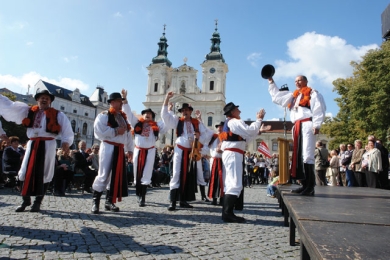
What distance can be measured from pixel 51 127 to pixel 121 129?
1.18 metres

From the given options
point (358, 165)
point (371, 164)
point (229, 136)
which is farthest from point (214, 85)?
point (229, 136)

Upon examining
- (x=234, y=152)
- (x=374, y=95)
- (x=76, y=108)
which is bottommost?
(x=234, y=152)

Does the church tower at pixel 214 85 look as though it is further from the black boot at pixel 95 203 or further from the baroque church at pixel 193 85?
the black boot at pixel 95 203

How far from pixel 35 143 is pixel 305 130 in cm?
445

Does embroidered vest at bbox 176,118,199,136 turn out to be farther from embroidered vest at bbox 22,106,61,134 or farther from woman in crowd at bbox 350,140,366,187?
woman in crowd at bbox 350,140,366,187

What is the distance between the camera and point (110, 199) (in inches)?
221

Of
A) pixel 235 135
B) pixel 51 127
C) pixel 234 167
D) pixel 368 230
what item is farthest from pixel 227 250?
pixel 51 127

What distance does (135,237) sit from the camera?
3629 mm

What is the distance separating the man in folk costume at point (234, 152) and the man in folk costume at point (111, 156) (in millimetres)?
1891

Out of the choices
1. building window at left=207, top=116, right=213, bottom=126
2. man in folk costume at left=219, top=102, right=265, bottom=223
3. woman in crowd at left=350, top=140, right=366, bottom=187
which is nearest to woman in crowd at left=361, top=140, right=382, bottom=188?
woman in crowd at left=350, top=140, right=366, bottom=187

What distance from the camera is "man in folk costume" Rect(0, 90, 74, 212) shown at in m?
5.14

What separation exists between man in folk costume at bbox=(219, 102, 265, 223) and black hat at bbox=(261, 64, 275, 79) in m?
0.69

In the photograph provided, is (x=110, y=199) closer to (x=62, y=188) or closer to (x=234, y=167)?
(x=234, y=167)

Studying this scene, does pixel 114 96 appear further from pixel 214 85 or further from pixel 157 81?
pixel 157 81
